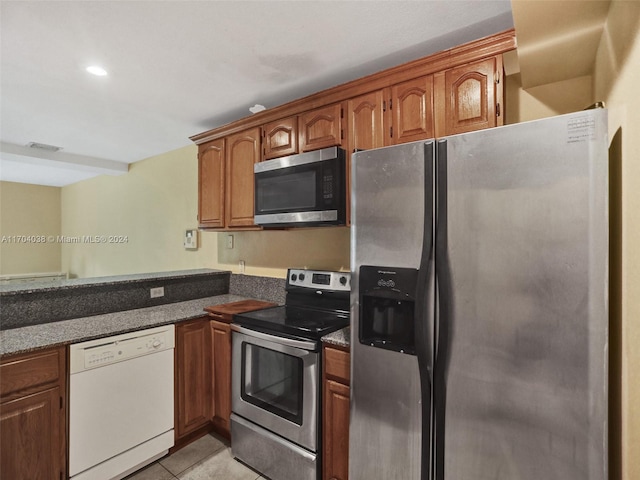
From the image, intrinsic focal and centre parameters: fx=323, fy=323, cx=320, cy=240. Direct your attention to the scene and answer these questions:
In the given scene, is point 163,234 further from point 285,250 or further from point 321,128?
point 321,128

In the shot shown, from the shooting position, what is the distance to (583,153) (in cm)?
96

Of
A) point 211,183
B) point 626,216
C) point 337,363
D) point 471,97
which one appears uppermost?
point 471,97

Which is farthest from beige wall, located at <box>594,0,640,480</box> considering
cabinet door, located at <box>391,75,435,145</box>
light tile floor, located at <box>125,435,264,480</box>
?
light tile floor, located at <box>125,435,264,480</box>

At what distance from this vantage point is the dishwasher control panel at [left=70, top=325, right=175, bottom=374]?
1.70 meters

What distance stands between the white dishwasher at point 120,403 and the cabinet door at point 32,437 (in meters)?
0.07

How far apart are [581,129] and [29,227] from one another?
25.2 ft

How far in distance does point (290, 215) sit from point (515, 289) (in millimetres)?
1373

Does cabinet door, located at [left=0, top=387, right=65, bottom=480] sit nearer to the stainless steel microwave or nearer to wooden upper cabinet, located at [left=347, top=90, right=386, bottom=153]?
the stainless steel microwave

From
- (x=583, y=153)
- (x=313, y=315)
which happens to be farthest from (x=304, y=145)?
(x=583, y=153)

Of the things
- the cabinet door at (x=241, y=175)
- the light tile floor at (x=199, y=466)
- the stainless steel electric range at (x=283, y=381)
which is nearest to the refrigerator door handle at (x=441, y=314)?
the stainless steel electric range at (x=283, y=381)

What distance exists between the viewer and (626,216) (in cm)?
100

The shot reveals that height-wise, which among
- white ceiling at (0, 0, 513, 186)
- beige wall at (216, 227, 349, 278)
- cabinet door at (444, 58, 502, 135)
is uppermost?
white ceiling at (0, 0, 513, 186)

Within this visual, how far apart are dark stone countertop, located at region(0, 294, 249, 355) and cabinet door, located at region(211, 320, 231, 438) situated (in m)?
0.20

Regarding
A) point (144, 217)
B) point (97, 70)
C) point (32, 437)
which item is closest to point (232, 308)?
point (32, 437)
